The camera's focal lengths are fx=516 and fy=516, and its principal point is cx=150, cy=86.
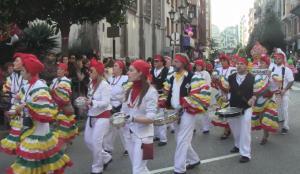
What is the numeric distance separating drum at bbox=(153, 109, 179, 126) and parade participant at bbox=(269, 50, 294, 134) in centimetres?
479

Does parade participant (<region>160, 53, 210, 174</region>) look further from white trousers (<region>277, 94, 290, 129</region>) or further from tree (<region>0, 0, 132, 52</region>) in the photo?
tree (<region>0, 0, 132, 52</region>)

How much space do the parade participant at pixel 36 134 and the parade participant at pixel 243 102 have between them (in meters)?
3.61

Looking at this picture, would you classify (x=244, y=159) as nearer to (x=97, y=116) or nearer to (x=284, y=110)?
(x=97, y=116)

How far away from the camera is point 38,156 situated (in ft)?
19.2

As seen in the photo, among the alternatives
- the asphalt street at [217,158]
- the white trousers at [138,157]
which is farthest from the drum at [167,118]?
the asphalt street at [217,158]

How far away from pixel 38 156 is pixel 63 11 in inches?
311

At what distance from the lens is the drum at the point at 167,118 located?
6.59 m

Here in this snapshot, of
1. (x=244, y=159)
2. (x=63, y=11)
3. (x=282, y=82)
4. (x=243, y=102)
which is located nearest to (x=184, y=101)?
(x=243, y=102)

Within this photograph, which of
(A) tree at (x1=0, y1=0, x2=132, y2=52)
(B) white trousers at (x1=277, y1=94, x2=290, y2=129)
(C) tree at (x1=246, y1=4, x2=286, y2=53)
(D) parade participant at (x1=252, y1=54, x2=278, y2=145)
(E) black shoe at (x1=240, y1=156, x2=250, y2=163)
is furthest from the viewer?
(C) tree at (x1=246, y1=4, x2=286, y2=53)

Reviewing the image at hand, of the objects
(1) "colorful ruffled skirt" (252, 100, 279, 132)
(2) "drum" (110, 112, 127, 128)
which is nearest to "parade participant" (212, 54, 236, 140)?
(1) "colorful ruffled skirt" (252, 100, 279, 132)

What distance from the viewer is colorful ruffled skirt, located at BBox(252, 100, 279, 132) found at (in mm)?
10250

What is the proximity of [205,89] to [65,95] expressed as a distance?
8.56ft

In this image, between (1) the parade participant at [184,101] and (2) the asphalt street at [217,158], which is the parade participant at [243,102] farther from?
(1) the parade participant at [184,101]

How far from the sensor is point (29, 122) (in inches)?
234
